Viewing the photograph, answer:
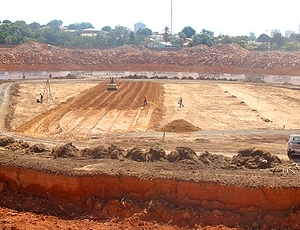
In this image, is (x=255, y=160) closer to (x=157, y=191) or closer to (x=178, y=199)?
(x=178, y=199)

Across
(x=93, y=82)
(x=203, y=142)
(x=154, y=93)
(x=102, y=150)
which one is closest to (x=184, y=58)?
(x=93, y=82)

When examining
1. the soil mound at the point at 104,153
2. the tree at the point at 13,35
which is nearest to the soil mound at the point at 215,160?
the soil mound at the point at 104,153

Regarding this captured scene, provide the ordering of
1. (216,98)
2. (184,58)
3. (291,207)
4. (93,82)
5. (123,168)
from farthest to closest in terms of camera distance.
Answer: (184,58), (93,82), (216,98), (123,168), (291,207)

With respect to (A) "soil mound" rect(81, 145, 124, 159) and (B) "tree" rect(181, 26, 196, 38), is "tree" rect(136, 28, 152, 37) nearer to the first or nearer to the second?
(B) "tree" rect(181, 26, 196, 38)

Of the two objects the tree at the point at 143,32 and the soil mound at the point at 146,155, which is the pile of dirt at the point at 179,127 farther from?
the tree at the point at 143,32

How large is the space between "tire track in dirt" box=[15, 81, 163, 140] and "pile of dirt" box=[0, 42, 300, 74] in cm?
3127

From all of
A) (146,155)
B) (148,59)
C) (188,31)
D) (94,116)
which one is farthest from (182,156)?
(188,31)

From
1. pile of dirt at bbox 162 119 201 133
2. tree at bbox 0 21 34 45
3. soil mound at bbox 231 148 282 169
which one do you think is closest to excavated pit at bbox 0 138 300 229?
soil mound at bbox 231 148 282 169

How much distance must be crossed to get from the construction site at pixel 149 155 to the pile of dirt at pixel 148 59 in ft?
40.2

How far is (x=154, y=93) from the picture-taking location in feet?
155

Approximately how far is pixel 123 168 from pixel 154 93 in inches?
1300

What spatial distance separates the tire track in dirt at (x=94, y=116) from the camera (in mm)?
27719

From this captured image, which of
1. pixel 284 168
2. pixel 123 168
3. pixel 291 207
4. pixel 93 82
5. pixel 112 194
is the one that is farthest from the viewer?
pixel 93 82

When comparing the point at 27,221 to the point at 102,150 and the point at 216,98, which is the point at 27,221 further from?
the point at 216,98
